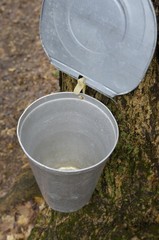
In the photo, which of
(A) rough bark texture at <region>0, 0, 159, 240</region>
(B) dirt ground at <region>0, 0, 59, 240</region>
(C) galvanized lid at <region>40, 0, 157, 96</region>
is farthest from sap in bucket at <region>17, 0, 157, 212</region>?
(B) dirt ground at <region>0, 0, 59, 240</region>

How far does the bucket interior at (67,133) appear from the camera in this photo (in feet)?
5.77

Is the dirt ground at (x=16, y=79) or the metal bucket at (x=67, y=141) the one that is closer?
the metal bucket at (x=67, y=141)

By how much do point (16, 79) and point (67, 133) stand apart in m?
1.55

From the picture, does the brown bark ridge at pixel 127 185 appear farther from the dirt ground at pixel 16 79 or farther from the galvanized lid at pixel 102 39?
the dirt ground at pixel 16 79

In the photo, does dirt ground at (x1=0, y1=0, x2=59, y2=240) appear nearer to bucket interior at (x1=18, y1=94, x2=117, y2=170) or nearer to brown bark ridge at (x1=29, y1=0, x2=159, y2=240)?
brown bark ridge at (x1=29, y1=0, x2=159, y2=240)

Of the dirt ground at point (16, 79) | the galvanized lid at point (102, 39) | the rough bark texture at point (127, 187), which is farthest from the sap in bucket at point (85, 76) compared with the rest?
the dirt ground at point (16, 79)

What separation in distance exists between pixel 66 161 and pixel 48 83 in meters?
1.39

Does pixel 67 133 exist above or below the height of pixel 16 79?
above

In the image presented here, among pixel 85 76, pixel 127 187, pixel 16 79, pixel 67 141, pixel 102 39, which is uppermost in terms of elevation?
pixel 102 39

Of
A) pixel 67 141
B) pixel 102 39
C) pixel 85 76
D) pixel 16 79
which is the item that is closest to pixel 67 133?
pixel 67 141

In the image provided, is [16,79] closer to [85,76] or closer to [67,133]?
[67,133]

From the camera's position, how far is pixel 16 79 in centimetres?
342

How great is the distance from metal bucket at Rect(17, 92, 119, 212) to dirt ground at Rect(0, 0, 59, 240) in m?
0.71

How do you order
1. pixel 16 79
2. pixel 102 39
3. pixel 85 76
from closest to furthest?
pixel 102 39
pixel 85 76
pixel 16 79
